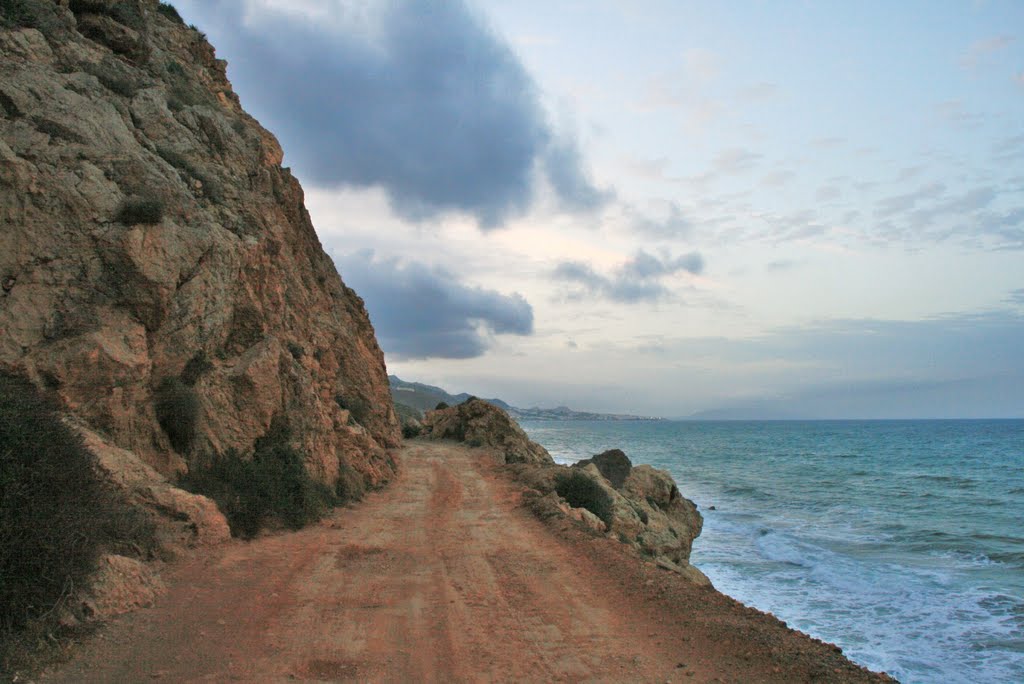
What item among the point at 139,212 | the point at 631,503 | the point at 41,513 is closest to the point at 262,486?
the point at 139,212

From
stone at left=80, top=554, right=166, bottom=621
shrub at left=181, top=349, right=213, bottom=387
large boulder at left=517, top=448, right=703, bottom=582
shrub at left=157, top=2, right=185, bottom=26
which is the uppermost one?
shrub at left=157, top=2, right=185, bottom=26

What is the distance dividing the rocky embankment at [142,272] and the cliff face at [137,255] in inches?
1.3

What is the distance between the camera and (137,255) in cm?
1112

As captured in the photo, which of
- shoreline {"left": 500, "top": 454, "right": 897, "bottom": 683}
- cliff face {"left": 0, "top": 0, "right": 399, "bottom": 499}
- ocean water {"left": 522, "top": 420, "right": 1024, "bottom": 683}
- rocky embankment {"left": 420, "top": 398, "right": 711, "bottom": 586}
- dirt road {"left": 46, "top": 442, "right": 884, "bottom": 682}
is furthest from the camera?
rocky embankment {"left": 420, "top": 398, "right": 711, "bottom": 586}

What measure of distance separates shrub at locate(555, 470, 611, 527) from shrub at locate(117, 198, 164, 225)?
36.9ft

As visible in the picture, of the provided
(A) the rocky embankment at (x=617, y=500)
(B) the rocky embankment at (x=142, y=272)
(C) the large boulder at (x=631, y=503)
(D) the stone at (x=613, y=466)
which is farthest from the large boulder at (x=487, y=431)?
(B) the rocky embankment at (x=142, y=272)

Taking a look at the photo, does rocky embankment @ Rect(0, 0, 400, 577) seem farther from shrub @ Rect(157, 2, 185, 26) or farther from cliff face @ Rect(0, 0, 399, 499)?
shrub @ Rect(157, 2, 185, 26)

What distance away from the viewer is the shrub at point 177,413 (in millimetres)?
11211

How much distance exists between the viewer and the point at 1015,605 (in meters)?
14.6

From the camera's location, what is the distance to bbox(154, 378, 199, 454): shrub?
11211 millimetres

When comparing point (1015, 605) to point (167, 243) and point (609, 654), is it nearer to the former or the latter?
point (609, 654)

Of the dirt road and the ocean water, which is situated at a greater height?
the dirt road

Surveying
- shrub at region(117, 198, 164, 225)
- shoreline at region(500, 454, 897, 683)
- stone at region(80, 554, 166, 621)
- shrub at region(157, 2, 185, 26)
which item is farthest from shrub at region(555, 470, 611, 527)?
shrub at region(157, 2, 185, 26)

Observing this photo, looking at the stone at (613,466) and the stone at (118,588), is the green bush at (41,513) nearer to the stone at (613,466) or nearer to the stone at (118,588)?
the stone at (118,588)
